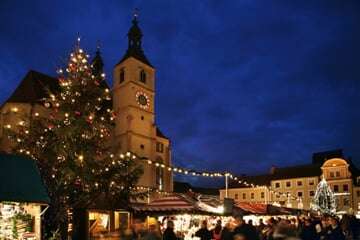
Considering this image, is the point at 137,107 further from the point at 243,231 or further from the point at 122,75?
the point at 243,231

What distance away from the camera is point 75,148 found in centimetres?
1494

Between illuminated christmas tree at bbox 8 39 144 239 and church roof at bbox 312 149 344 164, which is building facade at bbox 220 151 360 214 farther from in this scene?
illuminated christmas tree at bbox 8 39 144 239

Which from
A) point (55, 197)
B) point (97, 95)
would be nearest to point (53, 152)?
point (55, 197)

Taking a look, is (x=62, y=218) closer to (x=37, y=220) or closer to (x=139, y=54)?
(x=37, y=220)

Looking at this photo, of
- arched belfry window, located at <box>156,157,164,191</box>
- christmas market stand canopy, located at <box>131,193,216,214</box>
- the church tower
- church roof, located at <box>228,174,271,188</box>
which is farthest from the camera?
church roof, located at <box>228,174,271,188</box>

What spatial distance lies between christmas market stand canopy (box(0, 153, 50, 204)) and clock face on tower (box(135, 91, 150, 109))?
36.4m

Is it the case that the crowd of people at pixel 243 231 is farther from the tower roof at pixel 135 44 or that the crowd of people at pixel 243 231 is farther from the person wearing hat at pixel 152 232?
the tower roof at pixel 135 44

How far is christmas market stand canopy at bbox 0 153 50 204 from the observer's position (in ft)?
31.8

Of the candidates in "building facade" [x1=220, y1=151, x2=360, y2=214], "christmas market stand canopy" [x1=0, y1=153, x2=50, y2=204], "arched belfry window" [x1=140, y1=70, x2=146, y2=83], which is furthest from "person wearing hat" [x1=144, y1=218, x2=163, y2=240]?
"building facade" [x1=220, y1=151, x2=360, y2=214]

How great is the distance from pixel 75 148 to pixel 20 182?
4.73 m

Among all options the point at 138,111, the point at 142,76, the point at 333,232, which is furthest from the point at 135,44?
the point at 333,232

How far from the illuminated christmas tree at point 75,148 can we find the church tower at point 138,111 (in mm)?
27710

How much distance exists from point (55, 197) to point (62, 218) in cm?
94

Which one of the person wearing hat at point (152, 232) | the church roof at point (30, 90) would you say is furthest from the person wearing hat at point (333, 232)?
the church roof at point (30, 90)
